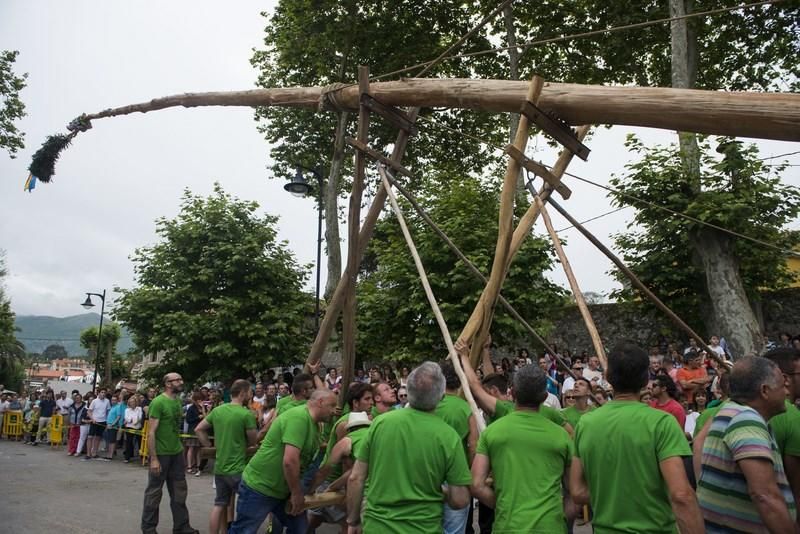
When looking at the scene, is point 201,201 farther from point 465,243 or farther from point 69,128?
point 69,128

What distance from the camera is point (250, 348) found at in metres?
17.1

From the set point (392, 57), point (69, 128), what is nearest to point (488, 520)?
point (69, 128)

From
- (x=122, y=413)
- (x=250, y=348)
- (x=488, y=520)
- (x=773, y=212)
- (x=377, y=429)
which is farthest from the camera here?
(x=250, y=348)

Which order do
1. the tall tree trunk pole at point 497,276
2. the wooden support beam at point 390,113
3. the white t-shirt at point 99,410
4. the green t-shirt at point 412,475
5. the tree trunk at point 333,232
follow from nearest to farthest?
the green t-shirt at point 412,475 < the tall tree trunk pole at point 497,276 < the wooden support beam at point 390,113 < the white t-shirt at point 99,410 < the tree trunk at point 333,232

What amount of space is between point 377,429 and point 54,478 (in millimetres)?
10488

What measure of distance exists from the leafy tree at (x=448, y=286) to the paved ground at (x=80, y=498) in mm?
5147

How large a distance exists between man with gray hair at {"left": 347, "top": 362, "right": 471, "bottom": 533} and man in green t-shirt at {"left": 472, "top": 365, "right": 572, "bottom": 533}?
0.13 metres

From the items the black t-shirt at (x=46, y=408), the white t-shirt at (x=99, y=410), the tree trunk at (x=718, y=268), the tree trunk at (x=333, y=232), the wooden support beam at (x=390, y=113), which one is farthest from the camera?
the black t-shirt at (x=46, y=408)

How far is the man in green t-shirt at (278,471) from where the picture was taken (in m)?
4.59

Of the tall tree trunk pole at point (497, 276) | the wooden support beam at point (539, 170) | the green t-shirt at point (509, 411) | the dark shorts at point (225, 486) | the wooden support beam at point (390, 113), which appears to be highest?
the wooden support beam at point (390, 113)

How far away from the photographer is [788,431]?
3164mm

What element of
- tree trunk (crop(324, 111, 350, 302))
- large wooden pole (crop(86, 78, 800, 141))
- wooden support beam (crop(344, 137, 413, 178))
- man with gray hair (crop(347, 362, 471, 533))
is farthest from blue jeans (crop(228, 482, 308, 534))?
tree trunk (crop(324, 111, 350, 302))

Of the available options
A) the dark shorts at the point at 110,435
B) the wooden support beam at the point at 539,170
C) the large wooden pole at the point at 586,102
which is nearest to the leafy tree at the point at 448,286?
the dark shorts at the point at 110,435

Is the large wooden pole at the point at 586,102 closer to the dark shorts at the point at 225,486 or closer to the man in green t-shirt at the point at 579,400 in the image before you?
the man in green t-shirt at the point at 579,400
